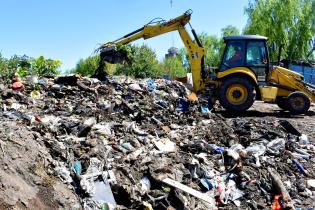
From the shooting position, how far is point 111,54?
11.2 metres

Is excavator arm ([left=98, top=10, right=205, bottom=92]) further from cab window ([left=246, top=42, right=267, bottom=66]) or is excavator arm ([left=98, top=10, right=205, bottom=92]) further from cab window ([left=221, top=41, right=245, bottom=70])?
cab window ([left=246, top=42, right=267, bottom=66])

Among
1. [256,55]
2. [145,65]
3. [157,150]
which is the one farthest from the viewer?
[145,65]

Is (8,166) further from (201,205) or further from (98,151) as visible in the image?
(201,205)

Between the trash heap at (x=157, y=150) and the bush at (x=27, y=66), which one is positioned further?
the bush at (x=27, y=66)

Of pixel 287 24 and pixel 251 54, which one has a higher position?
pixel 287 24

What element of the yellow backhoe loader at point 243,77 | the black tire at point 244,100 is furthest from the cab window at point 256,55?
the black tire at point 244,100

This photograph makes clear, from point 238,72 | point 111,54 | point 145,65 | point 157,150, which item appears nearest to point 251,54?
point 238,72

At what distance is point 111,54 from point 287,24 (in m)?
20.1

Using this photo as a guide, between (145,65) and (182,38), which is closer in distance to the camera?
(182,38)

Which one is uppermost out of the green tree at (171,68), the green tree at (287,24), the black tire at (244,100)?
the green tree at (287,24)

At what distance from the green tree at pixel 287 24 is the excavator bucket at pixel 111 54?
1889 centimetres

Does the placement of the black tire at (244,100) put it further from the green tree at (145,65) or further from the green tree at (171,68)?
the green tree at (171,68)

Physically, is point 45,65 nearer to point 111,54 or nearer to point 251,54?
point 111,54

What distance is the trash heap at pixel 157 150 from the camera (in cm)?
537
